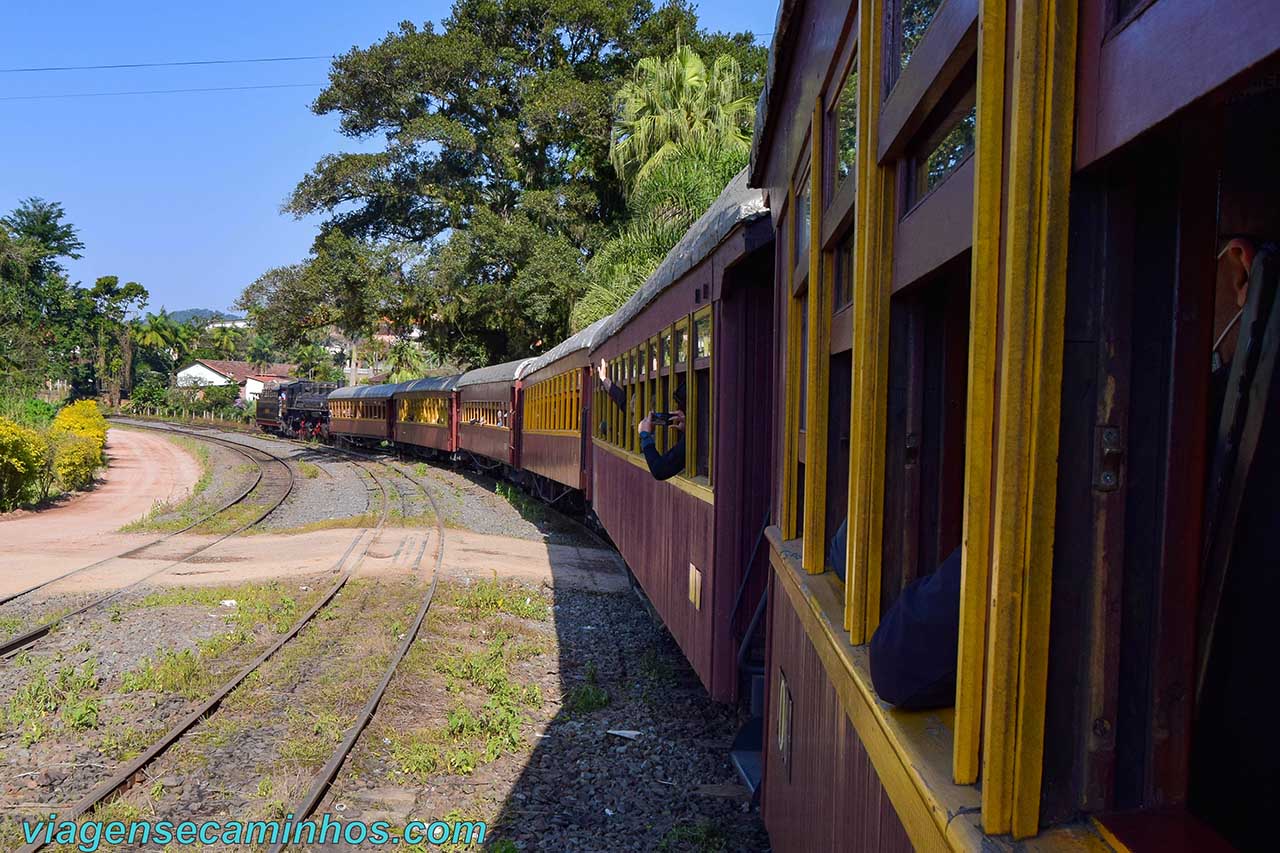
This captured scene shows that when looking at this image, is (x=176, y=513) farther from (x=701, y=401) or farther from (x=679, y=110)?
(x=701, y=401)

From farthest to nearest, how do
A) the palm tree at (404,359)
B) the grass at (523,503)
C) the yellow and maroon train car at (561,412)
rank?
the palm tree at (404,359) < the grass at (523,503) < the yellow and maroon train car at (561,412)

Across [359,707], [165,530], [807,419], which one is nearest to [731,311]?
[807,419]

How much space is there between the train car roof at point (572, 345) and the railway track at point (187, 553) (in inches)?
207

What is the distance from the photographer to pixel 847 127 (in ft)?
8.29

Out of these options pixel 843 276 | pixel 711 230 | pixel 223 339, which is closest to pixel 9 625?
pixel 711 230

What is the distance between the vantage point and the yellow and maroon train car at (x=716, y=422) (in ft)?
16.2

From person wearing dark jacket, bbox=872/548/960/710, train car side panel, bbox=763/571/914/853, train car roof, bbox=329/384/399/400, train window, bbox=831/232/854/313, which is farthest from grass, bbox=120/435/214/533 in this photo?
person wearing dark jacket, bbox=872/548/960/710

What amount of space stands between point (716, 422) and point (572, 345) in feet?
26.2

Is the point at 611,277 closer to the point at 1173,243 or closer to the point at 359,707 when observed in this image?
the point at 359,707

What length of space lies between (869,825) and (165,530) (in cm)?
1641

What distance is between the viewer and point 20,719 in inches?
245

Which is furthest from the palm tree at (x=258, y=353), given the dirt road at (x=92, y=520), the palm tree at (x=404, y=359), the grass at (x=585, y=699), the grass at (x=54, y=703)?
the grass at (x=585, y=699)

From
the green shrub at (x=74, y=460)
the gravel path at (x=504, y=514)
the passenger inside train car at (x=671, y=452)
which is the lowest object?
the gravel path at (x=504, y=514)

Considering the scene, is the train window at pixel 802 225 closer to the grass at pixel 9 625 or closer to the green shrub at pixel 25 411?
the grass at pixel 9 625
